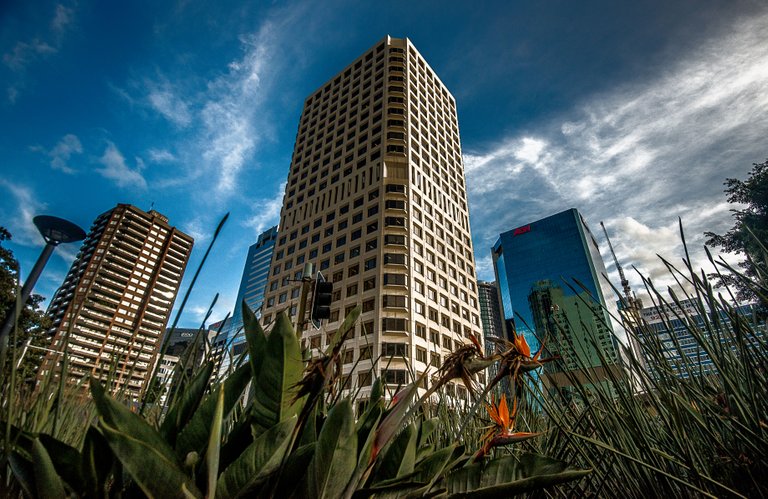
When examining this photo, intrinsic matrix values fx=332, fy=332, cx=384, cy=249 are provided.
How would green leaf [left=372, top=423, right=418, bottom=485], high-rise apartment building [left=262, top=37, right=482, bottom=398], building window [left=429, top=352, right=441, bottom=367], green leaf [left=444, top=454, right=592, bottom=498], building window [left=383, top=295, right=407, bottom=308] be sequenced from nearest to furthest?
green leaf [left=444, top=454, right=592, bottom=498]
green leaf [left=372, top=423, right=418, bottom=485]
building window [left=429, top=352, right=441, bottom=367]
building window [left=383, top=295, right=407, bottom=308]
high-rise apartment building [left=262, top=37, right=482, bottom=398]

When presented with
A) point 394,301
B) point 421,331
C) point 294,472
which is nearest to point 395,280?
point 394,301

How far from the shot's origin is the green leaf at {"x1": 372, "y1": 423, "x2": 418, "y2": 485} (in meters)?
0.90

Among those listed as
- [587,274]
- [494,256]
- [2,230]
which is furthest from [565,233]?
[2,230]

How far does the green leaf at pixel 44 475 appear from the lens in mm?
580

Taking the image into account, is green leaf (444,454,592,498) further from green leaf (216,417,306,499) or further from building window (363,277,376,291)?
building window (363,277,376,291)

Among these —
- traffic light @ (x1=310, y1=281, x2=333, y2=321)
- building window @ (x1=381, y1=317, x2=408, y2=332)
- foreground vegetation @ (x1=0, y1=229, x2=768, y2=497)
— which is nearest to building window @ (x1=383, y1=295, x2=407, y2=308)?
building window @ (x1=381, y1=317, x2=408, y2=332)

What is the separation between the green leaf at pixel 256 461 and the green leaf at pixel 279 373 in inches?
3.8

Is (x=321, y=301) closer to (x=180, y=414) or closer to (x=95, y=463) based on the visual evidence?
(x=180, y=414)

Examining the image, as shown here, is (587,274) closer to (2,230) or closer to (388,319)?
(388,319)

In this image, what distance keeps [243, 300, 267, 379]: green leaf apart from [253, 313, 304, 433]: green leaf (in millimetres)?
58

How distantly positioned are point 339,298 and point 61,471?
2613cm

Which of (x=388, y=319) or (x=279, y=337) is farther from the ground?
(x=388, y=319)

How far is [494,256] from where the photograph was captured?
7994 cm

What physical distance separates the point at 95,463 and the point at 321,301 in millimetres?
3406
